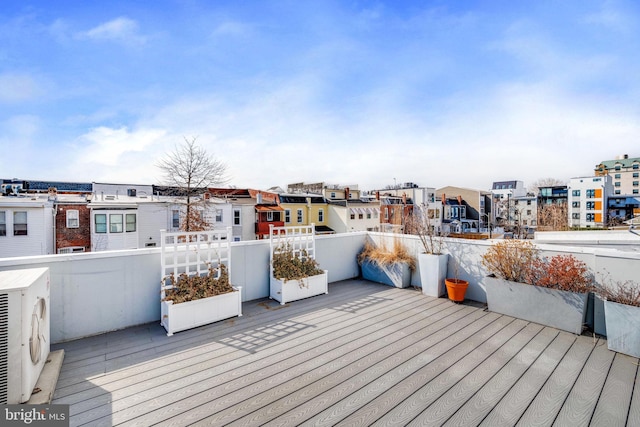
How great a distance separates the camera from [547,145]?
10.3 meters

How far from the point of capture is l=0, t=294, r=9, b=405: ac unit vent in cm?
185

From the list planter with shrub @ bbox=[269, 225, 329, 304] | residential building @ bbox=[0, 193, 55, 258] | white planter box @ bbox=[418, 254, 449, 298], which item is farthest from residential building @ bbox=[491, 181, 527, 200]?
residential building @ bbox=[0, 193, 55, 258]

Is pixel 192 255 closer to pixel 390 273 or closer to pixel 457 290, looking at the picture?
pixel 390 273

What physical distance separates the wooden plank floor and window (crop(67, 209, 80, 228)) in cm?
1719

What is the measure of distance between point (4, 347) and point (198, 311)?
175 centimetres

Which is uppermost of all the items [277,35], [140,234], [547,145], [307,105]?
[277,35]

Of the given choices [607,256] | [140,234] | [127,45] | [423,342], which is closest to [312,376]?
[423,342]

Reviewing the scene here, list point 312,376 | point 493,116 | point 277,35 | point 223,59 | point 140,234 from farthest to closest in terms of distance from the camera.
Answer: point 140,234, point 493,116, point 223,59, point 277,35, point 312,376

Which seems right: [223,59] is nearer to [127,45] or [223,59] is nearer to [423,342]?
[127,45]

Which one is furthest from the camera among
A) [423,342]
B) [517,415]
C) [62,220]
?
[62,220]

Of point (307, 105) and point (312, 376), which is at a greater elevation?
point (307, 105)

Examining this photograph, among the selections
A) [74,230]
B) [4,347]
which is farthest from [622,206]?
[74,230]

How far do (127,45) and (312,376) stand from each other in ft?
23.8

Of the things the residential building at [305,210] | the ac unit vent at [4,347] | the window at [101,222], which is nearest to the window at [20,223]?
the window at [101,222]
